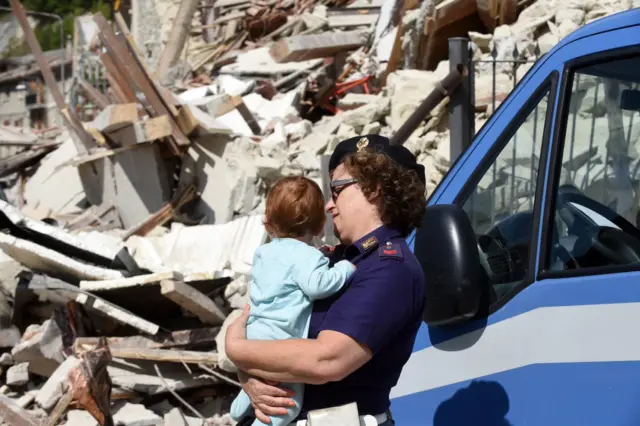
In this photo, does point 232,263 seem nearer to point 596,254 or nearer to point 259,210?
point 259,210

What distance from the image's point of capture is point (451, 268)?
7.11ft

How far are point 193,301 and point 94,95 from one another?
297 inches

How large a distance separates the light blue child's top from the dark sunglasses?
0.53 feet

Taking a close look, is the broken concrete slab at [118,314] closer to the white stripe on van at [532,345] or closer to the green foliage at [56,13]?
the white stripe on van at [532,345]

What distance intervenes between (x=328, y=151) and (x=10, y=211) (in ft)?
13.8

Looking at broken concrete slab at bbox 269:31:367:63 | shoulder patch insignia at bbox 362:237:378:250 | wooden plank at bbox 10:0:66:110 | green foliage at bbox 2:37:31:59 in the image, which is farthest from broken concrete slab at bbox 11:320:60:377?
green foliage at bbox 2:37:31:59

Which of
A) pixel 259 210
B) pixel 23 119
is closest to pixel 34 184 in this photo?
pixel 259 210

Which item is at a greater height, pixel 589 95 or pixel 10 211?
pixel 589 95

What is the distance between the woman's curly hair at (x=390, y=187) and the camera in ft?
6.39

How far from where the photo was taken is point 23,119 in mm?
21672

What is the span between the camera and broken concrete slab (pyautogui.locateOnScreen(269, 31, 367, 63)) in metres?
15.5

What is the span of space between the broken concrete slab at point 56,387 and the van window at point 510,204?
3.44 metres

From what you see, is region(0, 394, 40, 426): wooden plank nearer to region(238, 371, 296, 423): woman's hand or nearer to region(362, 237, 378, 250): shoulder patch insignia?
region(238, 371, 296, 423): woman's hand

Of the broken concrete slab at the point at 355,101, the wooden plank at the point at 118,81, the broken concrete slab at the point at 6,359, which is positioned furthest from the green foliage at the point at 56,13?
the broken concrete slab at the point at 6,359
